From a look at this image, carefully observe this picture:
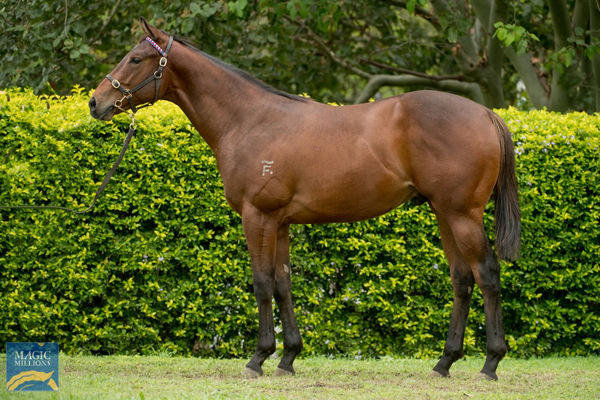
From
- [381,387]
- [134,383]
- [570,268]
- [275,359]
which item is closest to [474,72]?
[570,268]

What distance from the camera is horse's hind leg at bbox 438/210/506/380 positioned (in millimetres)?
5156

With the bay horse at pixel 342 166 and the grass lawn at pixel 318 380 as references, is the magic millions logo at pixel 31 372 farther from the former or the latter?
the bay horse at pixel 342 166

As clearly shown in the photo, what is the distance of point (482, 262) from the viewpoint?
17.0 feet

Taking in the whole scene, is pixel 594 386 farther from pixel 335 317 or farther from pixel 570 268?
pixel 335 317

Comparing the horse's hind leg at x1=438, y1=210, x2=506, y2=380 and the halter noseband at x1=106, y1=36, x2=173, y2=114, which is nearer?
the horse's hind leg at x1=438, y1=210, x2=506, y2=380

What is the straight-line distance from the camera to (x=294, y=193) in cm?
534

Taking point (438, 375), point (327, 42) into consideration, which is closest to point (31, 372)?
point (438, 375)

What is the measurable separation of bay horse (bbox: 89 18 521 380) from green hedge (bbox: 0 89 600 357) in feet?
4.30

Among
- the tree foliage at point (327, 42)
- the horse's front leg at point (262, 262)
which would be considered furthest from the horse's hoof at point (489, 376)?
the tree foliage at point (327, 42)

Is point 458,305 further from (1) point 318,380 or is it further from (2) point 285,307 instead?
(2) point 285,307

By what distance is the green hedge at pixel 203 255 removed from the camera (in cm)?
670

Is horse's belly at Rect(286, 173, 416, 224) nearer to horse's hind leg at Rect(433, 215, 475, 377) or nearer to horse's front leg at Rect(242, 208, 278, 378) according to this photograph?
horse's front leg at Rect(242, 208, 278, 378)

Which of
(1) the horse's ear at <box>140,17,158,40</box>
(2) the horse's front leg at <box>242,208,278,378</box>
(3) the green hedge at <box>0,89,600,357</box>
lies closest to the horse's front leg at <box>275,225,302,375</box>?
(2) the horse's front leg at <box>242,208,278,378</box>

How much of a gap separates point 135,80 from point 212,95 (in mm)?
608
